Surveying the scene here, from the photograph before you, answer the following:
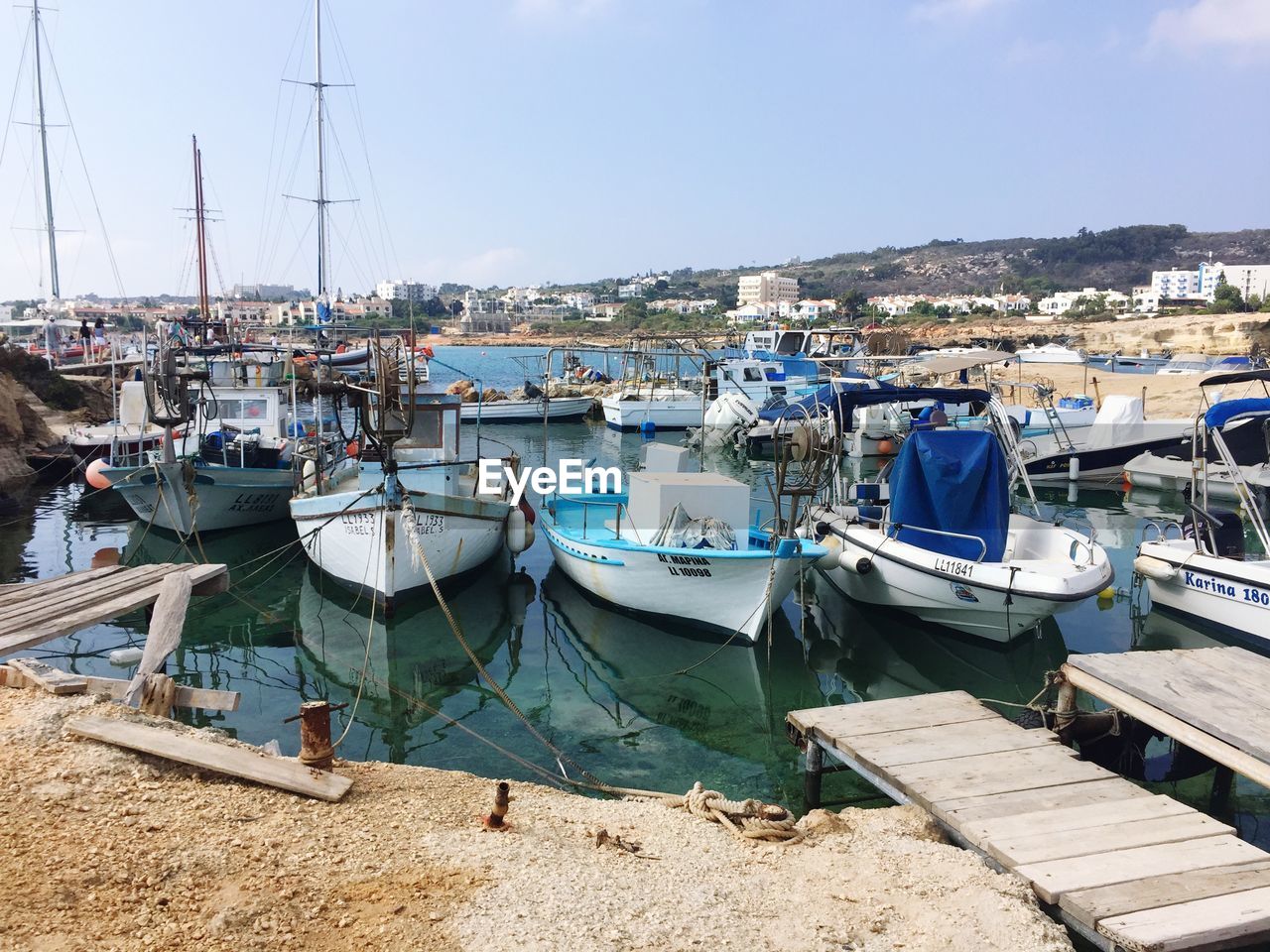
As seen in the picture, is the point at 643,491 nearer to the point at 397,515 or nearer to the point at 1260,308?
the point at 397,515

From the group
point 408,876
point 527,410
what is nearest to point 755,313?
point 527,410

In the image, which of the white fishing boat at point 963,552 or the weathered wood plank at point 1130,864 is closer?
the weathered wood plank at point 1130,864

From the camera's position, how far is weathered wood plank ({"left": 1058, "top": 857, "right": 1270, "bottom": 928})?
17.4ft

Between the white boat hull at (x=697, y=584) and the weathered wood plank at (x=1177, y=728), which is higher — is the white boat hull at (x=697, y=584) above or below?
below

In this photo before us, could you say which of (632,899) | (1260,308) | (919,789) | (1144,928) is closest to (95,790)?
(632,899)

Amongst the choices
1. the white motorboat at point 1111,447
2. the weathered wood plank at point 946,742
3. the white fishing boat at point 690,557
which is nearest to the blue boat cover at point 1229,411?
the white fishing boat at point 690,557

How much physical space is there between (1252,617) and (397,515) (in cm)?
1263

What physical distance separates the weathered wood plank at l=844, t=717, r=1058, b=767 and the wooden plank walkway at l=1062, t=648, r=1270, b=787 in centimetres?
76

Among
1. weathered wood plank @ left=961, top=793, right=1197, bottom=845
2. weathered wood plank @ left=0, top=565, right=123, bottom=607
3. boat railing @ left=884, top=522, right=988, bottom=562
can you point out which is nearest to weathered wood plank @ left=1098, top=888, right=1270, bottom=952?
weathered wood plank @ left=961, top=793, right=1197, bottom=845

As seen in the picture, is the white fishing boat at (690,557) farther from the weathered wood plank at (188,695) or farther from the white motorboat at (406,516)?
the weathered wood plank at (188,695)

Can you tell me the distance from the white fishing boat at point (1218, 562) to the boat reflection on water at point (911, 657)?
197 cm

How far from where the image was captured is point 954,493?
1332cm

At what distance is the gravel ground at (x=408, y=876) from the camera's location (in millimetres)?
4727

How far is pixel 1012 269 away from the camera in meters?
194
